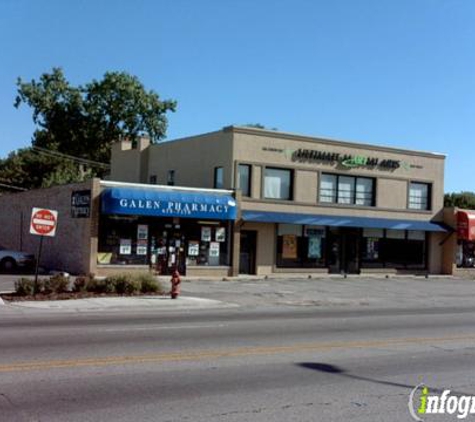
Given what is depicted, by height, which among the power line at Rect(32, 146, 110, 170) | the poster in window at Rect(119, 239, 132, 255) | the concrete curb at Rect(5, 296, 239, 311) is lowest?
the concrete curb at Rect(5, 296, 239, 311)

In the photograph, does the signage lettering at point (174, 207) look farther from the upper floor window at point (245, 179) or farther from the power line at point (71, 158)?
the power line at point (71, 158)

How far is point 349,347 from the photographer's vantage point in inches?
458

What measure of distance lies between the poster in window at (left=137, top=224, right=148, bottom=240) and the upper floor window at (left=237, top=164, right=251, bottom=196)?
533cm

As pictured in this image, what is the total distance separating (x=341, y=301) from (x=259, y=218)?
10106mm

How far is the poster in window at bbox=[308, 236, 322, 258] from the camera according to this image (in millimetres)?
35188

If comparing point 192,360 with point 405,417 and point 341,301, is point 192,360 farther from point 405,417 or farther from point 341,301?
point 341,301

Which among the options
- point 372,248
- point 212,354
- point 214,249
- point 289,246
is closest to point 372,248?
point 372,248

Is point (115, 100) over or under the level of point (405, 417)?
over

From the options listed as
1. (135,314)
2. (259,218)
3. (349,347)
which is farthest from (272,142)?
(349,347)

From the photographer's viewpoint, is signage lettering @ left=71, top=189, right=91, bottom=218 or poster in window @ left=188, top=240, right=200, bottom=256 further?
poster in window @ left=188, top=240, right=200, bottom=256

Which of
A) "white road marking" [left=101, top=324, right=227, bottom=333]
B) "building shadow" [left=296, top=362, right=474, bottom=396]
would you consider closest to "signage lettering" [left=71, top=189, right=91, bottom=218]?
"white road marking" [left=101, top=324, right=227, bottom=333]

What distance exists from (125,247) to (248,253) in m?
6.75

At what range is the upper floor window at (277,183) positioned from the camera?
3369 cm

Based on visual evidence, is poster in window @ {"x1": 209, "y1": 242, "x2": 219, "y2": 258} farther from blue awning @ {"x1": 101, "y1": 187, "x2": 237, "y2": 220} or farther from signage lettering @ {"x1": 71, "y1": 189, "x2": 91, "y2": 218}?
signage lettering @ {"x1": 71, "y1": 189, "x2": 91, "y2": 218}
